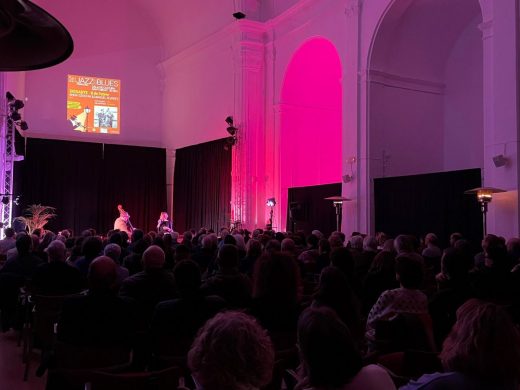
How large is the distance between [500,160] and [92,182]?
15.5 meters

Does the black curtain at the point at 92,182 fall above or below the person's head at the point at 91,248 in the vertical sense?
above

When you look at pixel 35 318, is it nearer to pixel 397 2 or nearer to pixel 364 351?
pixel 364 351

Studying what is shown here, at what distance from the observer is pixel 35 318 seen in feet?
14.7

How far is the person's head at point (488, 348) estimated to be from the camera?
5.36 ft

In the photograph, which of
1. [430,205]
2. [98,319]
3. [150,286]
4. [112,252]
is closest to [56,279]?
[112,252]

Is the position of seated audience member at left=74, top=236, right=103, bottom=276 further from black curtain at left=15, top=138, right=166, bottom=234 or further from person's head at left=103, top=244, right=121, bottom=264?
black curtain at left=15, top=138, right=166, bottom=234

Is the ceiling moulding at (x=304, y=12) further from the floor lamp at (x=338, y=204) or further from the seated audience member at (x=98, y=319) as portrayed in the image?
the seated audience member at (x=98, y=319)

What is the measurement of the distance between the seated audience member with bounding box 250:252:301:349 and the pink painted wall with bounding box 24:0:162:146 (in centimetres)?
1831

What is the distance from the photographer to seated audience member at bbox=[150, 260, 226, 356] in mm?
3174

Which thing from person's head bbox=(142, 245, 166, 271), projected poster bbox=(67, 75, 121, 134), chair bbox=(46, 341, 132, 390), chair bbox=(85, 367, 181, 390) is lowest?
chair bbox=(46, 341, 132, 390)

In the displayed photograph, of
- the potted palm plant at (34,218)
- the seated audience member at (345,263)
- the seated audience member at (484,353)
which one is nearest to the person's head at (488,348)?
the seated audience member at (484,353)

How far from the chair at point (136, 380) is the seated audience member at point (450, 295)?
6.58 feet

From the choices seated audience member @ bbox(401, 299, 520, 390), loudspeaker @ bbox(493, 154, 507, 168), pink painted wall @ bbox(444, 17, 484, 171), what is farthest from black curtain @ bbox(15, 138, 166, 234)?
seated audience member @ bbox(401, 299, 520, 390)

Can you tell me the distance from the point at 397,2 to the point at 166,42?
1203 cm
